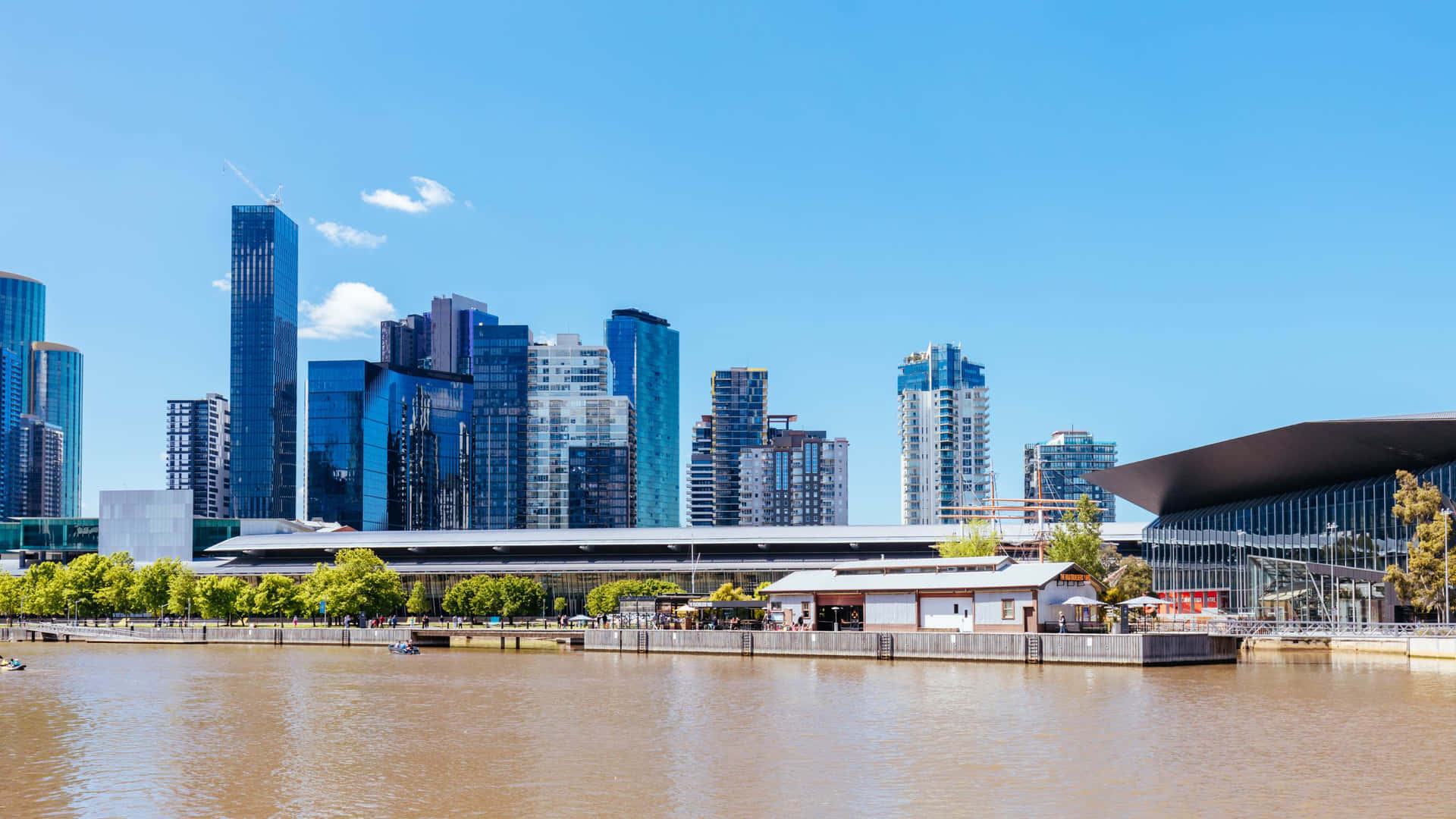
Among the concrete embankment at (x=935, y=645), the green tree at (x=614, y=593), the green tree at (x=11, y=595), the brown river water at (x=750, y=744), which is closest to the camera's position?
the brown river water at (x=750, y=744)

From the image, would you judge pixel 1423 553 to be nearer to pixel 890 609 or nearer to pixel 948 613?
pixel 948 613

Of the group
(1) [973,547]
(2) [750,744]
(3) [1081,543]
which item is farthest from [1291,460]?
(2) [750,744]

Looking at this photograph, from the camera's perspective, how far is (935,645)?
90438 millimetres

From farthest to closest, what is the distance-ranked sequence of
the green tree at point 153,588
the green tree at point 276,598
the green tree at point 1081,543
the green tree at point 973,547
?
the green tree at point 153,588, the green tree at point 276,598, the green tree at point 973,547, the green tree at point 1081,543

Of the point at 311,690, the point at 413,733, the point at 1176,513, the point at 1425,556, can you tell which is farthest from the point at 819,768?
the point at 1176,513

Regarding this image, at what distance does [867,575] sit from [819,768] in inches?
2436

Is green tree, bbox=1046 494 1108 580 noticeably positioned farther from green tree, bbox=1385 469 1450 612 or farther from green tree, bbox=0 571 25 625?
green tree, bbox=0 571 25 625

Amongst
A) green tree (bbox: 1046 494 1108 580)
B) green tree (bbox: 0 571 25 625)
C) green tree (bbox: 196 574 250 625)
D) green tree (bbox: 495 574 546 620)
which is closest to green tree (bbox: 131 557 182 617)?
green tree (bbox: 196 574 250 625)

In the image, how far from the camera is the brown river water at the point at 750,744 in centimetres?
3697

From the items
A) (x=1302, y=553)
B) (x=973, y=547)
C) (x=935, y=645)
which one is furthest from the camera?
(x=973, y=547)

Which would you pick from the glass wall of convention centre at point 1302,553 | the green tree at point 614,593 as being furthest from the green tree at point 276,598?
the glass wall of convention centre at point 1302,553

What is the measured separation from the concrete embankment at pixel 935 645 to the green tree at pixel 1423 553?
510 inches

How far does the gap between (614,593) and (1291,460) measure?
238ft

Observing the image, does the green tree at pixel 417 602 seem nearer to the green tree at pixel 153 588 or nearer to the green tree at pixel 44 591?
the green tree at pixel 153 588
